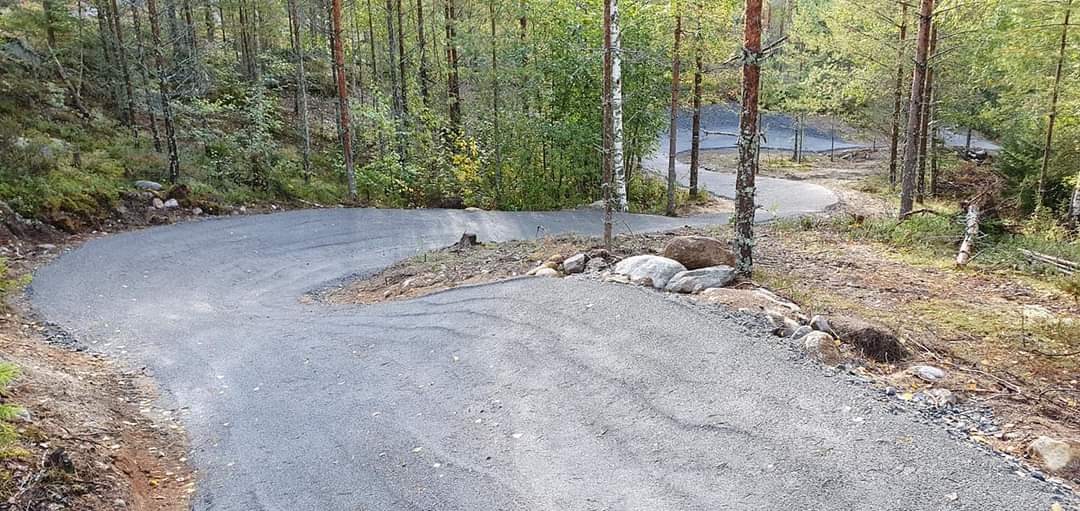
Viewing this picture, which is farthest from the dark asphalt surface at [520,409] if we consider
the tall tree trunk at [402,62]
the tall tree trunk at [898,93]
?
the tall tree trunk at [898,93]

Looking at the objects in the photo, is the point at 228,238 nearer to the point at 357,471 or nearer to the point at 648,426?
the point at 357,471

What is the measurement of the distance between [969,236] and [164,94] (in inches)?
618

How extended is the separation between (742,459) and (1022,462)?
1.43m

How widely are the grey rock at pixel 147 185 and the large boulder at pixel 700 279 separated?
11901 mm

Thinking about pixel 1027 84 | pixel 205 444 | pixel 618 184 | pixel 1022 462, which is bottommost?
pixel 205 444

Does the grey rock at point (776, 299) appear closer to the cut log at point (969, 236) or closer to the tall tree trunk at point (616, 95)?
the cut log at point (969, 236)

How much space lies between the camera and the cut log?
8.62m

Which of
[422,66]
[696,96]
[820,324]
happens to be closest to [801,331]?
[820,324]

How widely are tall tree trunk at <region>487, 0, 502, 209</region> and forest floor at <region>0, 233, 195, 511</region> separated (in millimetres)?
12090

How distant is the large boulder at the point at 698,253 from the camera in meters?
6.95

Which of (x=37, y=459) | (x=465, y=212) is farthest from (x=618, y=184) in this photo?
(x=37, y=459)

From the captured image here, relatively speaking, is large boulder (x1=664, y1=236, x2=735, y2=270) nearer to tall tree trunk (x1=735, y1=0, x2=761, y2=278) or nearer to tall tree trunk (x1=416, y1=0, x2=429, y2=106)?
tall tree trunk (x1=735, y1=0, x2=761, y2=278)

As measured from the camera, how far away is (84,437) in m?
4.05

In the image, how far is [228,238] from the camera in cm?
1149
